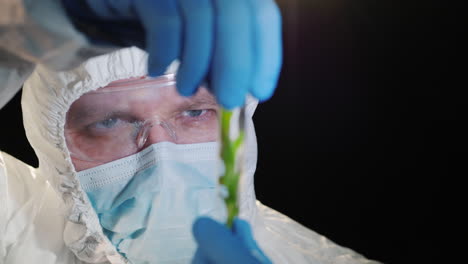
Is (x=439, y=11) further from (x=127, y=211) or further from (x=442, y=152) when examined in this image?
(x=127, y=211)

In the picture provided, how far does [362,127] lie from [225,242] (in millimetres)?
1034

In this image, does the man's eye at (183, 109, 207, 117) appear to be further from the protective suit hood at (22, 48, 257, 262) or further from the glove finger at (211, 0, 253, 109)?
the glove finger at (211, 0, 253, 109)

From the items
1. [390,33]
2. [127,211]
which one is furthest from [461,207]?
[127,211]

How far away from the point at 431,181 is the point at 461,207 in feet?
0.43

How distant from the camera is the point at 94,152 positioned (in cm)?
113

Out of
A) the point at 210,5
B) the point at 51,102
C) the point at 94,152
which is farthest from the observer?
the point at 94,152

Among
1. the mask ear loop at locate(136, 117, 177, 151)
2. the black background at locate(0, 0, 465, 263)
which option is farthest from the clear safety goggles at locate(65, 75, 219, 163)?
the black background at locate(0, 0, 465, 263)

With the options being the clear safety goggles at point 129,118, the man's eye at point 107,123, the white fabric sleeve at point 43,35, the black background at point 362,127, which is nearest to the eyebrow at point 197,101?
the clear safety goggles at point 129,118

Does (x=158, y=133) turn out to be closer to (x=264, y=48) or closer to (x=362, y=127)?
(x=264, y=48)

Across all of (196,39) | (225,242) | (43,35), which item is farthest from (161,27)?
(225,242)

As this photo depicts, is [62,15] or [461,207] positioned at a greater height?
[62,15]

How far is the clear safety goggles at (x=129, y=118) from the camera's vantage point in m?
1.09

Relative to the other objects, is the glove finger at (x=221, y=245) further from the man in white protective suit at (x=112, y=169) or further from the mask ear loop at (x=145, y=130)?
the mask ear loop at (x=145, y=130)

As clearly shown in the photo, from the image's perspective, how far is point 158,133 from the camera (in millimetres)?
1125
